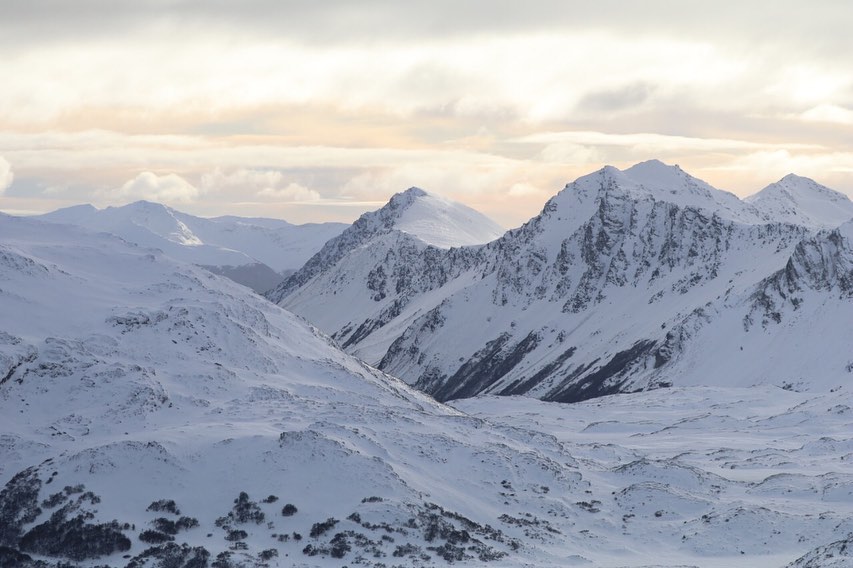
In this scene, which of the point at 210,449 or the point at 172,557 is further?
the point at 210,449

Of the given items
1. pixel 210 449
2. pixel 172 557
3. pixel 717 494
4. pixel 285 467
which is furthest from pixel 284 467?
pixel 717 494

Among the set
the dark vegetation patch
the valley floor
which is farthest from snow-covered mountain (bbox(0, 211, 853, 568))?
the valley floor

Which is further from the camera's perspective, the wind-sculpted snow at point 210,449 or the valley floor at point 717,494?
the valley floor at point 717,494

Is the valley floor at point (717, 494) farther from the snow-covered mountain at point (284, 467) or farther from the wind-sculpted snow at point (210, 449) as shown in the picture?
the wind-sculpted snow at point (210, 449)

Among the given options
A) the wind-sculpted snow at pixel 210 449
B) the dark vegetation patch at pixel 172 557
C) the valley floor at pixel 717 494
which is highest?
the wind-sculpted snow at pixel 210 449

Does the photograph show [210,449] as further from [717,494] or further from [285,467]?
[717,494]

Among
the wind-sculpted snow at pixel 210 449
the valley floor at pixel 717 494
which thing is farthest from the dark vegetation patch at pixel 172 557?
the valley floor at pixel 717 494

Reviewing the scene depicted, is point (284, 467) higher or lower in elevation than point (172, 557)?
higher

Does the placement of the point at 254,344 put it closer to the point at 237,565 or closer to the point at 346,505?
the point at 346,505

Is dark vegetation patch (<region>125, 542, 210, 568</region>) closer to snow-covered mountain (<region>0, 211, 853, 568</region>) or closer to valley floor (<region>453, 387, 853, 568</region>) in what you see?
snow-covered mountain (<region>0, 211, 853, 568</region>)
